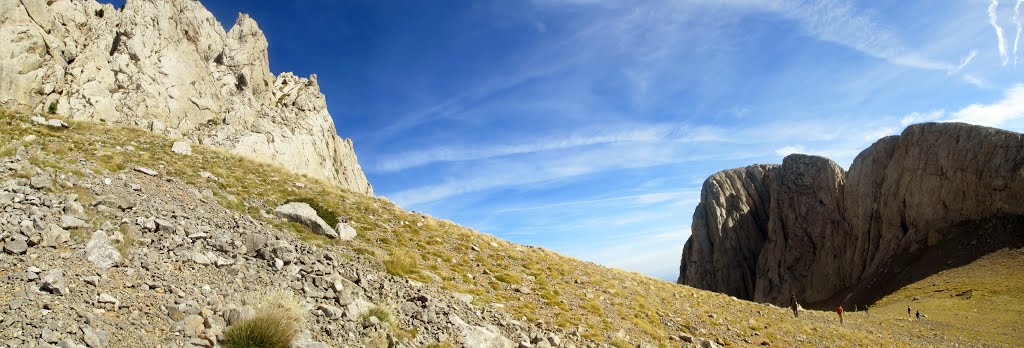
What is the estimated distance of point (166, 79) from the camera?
6538cm

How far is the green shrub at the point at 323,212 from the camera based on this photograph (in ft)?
65.7

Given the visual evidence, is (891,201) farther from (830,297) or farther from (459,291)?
(459,291)

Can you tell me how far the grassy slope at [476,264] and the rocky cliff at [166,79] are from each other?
92.5 ft

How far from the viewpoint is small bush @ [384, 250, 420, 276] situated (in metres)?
15.9

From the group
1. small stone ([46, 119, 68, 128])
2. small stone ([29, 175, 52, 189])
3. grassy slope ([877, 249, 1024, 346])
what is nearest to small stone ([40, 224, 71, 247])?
small stone ([29, 175, 52, 189])

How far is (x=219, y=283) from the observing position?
10.5m

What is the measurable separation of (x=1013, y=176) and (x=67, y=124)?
115 metres

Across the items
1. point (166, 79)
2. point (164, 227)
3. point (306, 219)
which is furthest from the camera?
point (166, 79)

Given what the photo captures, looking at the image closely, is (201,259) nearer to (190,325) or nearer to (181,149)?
(190,325)

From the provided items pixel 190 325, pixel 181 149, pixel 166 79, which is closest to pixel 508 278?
pixel 190 325

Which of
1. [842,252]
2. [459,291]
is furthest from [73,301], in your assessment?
[842,252]

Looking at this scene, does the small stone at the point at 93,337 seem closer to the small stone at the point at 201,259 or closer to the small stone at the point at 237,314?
the small stone at the point at 237,314

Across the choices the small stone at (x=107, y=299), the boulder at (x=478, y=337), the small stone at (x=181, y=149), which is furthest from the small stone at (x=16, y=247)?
the small stone at (x=181, y=149)

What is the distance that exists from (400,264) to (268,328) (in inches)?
313
